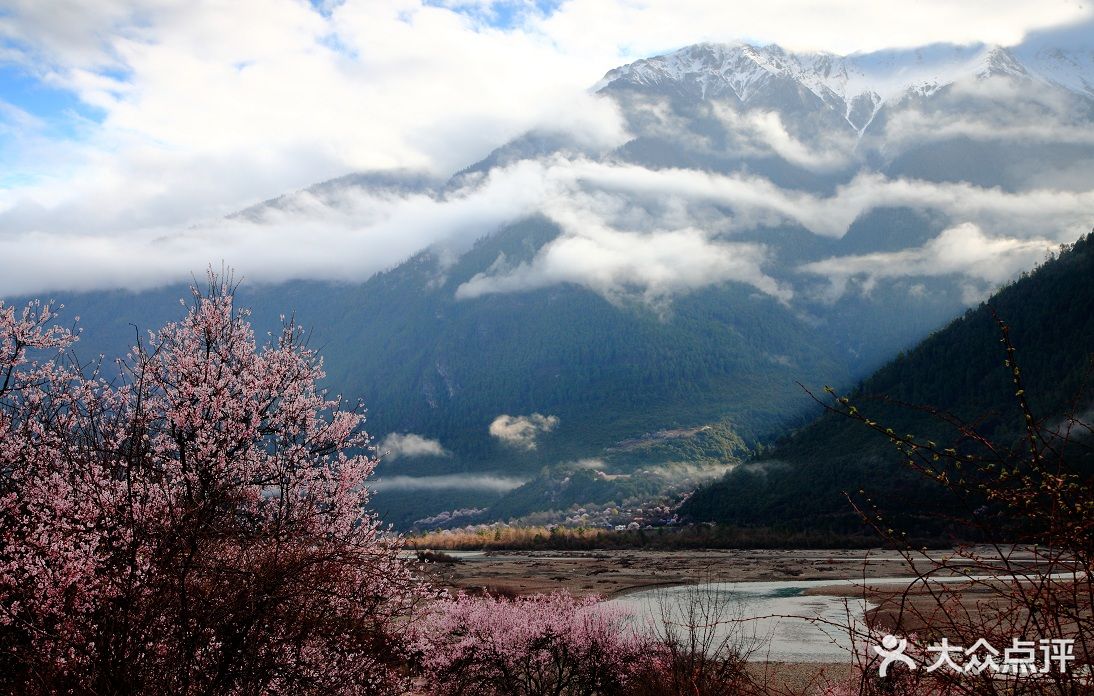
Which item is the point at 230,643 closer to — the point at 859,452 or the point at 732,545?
the point at 732,545

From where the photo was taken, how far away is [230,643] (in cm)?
982

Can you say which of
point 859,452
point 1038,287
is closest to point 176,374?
point 859,452

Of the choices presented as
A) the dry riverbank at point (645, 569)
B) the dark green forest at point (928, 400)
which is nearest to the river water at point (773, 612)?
the dry riverbank at point (645, 569)

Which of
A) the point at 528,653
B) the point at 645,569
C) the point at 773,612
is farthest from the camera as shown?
the point at 645,569

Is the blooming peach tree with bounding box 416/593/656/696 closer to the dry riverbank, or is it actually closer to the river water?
the river water

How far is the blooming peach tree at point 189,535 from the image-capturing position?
347 inches

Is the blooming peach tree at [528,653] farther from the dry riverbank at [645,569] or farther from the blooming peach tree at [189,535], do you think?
the dry riverbank at [645,569]

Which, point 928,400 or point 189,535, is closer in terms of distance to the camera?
point 189,535

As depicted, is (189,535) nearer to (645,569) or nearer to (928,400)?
(645,569)

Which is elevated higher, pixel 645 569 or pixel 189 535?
pixel 189 535

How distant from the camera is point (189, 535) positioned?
8.96 meters

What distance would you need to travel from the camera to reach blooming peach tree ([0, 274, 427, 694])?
8812 mm

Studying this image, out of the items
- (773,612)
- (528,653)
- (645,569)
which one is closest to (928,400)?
(645,569)

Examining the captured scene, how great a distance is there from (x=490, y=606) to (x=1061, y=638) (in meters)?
25.6
